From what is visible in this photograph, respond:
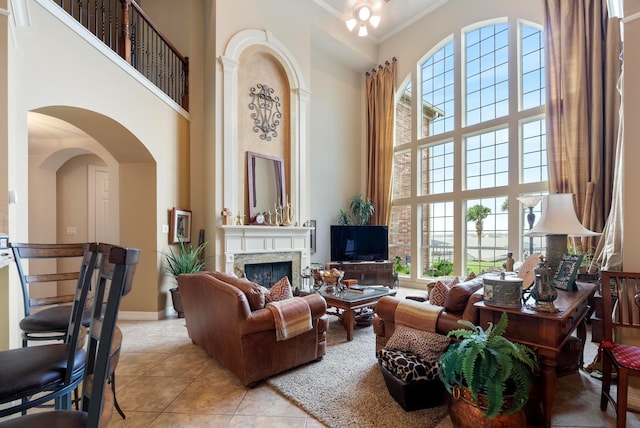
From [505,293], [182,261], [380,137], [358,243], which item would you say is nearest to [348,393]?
[505,293]

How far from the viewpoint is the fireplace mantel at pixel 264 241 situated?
4.85 metres

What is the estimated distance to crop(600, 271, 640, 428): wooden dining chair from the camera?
5.80ft

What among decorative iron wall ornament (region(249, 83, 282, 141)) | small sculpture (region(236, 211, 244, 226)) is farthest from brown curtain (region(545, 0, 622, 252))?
small sculpture (region(236, 211, 244, 226))

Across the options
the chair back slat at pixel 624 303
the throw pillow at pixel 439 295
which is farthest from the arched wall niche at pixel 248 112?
the chair back slat at pixel 624 303

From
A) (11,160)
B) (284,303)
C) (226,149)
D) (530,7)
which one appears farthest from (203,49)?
(530,7)

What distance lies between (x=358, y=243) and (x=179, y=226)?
3512 mm

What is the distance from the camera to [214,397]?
232 centimetres

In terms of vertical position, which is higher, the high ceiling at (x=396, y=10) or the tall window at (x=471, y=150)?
the high ceiling at (x=396, y=10)

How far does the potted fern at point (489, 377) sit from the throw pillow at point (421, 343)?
15.9 inches

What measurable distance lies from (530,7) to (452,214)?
3720 millimetres

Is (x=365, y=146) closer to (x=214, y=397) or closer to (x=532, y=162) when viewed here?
(x=532, y=162)

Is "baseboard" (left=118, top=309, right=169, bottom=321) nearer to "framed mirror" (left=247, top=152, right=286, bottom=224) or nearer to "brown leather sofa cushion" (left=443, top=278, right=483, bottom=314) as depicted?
"framed mirror" (left=247, top=152, right=286, bottom=224)

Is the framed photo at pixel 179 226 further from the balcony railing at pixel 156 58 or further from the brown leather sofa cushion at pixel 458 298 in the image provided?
the brown leather sofa cushion at pixel 458 298

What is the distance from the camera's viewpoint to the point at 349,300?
3521 mm
